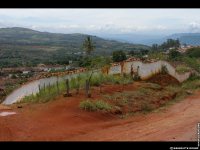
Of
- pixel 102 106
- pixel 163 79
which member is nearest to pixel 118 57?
pixel 163 79

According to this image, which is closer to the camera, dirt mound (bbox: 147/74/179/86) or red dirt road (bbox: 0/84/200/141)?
red dirt road (bbox: 0/84/200/141)

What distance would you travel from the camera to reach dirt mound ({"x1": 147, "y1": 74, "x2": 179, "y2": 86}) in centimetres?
1998

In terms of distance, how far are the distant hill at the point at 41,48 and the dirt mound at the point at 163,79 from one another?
19162 mm

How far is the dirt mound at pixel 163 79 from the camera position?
1998 cm

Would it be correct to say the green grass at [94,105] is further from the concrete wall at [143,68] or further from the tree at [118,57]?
the tree at [118,57]

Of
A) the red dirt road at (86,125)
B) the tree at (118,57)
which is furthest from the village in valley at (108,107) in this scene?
the tree at (118,57)

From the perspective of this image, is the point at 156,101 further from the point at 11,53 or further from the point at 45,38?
the point at 45,38

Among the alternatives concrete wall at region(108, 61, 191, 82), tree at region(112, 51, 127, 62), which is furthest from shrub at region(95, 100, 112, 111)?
tree at region(112, 51, 127, 62)

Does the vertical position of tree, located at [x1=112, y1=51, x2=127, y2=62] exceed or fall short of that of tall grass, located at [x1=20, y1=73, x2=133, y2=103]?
it falls short

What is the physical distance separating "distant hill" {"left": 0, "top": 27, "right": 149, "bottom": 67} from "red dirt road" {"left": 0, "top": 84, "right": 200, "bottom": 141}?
28457 mm

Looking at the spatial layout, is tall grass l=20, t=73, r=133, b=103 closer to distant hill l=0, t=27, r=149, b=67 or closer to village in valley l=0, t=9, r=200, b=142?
village in valley l=0, t=9, r=200, b=142

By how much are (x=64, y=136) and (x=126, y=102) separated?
197 inches

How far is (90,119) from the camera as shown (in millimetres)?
9977
